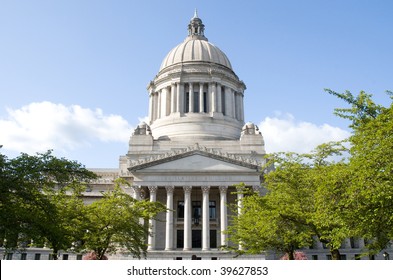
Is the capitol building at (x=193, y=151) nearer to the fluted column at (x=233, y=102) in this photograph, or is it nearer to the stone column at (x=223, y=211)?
the fluted column at (x=233, y=102)

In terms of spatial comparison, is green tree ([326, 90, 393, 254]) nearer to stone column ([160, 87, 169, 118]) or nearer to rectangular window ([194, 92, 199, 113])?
rectangular window ([194, 92, 199, 113])

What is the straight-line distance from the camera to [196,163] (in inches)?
2099

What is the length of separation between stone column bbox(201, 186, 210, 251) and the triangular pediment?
3195mm

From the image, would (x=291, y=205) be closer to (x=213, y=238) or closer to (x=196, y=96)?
(x=213, y=238)

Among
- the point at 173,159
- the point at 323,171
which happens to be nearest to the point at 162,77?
the point at 173,159

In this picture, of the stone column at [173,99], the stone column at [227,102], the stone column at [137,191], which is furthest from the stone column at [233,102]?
the stone column at [137,191]

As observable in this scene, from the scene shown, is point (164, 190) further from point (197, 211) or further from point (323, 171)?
point (323, 171)

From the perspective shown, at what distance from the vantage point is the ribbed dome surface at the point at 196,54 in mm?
77688

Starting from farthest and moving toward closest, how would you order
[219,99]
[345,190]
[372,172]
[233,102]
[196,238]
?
1. [233,102]
2. [219,99]
3. [196,238]
4. [345,190]
5. [372,172]

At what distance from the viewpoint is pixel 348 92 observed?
63.8ft

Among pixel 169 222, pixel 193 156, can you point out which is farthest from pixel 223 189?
pixel 169 222

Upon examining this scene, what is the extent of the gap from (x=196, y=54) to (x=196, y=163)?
32595mm

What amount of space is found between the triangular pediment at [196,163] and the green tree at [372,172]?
33598mm

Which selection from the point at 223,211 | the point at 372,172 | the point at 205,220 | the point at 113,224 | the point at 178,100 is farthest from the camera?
the point at 178,100
